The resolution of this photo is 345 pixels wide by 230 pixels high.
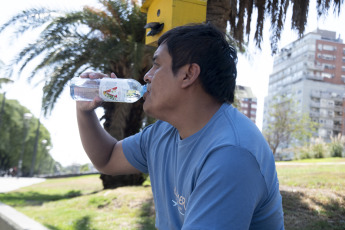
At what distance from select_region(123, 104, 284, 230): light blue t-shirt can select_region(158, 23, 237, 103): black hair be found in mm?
109

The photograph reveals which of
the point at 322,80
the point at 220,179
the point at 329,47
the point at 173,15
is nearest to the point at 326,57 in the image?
the point at 329,47

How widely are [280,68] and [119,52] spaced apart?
356 ft

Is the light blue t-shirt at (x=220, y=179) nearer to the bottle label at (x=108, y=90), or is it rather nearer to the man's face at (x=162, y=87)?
the man's face at (x=162, y=87)

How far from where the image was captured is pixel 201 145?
5.44 feet

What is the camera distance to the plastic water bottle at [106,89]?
90.6 inches

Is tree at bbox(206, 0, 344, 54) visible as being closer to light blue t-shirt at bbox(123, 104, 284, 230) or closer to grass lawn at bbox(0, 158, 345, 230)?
grass lawn at bbox(0, 158, 345, 230)

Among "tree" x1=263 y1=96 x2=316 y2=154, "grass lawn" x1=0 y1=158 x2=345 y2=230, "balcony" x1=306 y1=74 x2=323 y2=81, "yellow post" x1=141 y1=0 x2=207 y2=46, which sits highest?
"balcony" x1=306 y1=74 x2=323 y2=81

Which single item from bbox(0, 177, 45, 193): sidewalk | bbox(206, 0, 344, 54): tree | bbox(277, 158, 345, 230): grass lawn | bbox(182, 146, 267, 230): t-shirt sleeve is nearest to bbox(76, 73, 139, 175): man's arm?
bbox(182, 146, 267, 230): t-shirt sleeve

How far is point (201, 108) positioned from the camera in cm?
179

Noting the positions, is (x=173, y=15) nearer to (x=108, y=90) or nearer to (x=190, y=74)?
(x=108, y=90)

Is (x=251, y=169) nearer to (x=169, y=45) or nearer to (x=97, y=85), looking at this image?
(x=169, y=45)

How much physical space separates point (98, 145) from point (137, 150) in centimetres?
24

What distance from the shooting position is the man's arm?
2.33 meters

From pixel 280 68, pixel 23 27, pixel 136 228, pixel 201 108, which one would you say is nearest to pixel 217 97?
pixel 201 108
